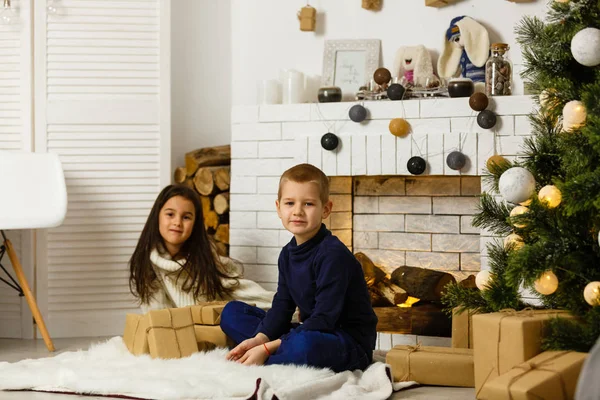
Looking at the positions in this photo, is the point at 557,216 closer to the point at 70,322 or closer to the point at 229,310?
the point at 229,310

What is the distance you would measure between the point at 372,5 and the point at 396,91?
17.8 inches

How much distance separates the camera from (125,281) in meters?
3.63

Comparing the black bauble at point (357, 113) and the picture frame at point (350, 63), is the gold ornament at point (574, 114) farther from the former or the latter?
the picture frame at point (350, 63)

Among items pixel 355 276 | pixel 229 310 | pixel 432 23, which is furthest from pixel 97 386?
pixel 432 23

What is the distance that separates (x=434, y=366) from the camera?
2.54m

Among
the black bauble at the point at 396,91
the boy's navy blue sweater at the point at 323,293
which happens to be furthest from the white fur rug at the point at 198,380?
the black bauble at the point at 396,91

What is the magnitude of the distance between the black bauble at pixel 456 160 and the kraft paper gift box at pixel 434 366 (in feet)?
2.77

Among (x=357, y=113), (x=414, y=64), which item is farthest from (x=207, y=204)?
(x=414, y=64)

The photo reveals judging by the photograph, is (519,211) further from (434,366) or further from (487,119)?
(487,119)

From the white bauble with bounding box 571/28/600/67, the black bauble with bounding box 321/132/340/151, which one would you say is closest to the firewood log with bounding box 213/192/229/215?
the black bauble with bounding box 321/132/340/151

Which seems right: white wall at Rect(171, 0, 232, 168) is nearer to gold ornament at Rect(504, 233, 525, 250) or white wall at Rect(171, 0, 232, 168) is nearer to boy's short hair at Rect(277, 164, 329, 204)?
boy's short hair at Rect(277, 164, 329, 204)

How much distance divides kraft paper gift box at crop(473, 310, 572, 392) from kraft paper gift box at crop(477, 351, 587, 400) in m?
0.08

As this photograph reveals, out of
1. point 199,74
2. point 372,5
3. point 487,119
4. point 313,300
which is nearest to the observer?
point 313,300

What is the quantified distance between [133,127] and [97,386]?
4.96ft
